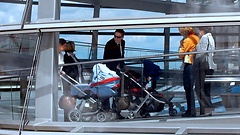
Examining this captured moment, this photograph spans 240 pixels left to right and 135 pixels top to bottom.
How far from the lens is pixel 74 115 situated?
3506 millimetres

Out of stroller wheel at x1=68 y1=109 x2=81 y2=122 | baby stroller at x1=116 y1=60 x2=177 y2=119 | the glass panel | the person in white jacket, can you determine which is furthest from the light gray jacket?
the glass panel

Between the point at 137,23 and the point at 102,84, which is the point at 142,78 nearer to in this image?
the point at 102,84

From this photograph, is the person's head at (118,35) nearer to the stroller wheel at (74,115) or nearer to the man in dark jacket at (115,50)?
the man in dark jacket at (115,50)

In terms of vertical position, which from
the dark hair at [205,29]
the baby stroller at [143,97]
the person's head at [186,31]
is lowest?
the baby stroller at [143,97]

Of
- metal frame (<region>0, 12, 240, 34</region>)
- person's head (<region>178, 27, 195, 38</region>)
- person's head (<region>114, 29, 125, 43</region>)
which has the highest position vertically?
metal frame (<region>0, 12, 240, 34</region>)

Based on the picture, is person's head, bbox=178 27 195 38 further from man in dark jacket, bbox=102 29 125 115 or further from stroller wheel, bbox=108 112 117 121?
stroller wheel, bbox=108 112 117 121

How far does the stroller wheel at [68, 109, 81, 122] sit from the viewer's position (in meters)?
3.48

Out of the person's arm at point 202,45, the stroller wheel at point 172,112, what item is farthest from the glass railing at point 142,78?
the person's arm at point 202,45

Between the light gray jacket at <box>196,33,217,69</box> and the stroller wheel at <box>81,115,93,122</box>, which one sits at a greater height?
the light gray jacket at <box>196,33,217,69</box>

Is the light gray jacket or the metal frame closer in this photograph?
the metal frame

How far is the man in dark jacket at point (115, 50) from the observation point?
3.56 m

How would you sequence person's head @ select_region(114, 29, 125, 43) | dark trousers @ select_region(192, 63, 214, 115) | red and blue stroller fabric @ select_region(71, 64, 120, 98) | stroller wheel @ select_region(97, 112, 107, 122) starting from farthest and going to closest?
dark trousers @ select_region(192, 63, 214, 115)
red and blue stroller fabric @ select_region(71, 64, 120, 98)
stroller wheel @ select_region(97, 112, 107, 122)
person's head @ select_region(114, 29, 125, 43)

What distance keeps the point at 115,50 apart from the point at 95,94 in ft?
1.51

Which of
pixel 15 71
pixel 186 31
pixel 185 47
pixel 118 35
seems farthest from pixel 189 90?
pixel 15 71
